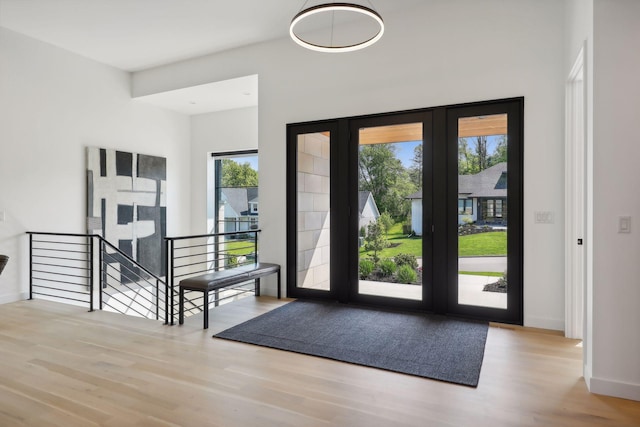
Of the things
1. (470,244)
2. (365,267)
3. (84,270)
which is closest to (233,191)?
(84,270)

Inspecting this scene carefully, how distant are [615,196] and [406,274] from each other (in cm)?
228

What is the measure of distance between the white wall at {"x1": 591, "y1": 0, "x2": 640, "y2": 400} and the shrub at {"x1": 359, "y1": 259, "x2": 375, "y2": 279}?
240 cm

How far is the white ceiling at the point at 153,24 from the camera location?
13.9 ft

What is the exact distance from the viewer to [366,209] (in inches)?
182

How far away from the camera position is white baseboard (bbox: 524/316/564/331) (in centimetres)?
370

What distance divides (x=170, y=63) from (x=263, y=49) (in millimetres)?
1684

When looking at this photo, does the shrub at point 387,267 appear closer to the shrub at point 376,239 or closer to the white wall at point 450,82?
the shrub at point 376,239

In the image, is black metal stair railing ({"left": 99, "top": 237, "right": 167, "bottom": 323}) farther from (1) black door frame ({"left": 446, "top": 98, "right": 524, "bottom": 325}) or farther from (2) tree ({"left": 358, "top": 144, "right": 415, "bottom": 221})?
(1) black door frame ({"left": 446, "top": 98, "right": 524, "bottom": 325})

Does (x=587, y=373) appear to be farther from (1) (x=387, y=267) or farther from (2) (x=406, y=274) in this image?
(1) (x=387, y=267)

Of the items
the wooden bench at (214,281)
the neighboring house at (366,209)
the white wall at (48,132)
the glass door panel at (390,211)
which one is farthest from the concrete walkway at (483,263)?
the white wall at (48,132)

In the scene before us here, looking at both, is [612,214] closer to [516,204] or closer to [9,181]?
[516,204]

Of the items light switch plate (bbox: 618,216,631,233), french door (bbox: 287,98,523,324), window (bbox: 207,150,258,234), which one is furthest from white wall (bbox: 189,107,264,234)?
light switch plate (bbox: 618,216,631,233)

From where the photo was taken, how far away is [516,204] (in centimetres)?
387

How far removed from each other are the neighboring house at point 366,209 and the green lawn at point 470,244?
28 centimetres
